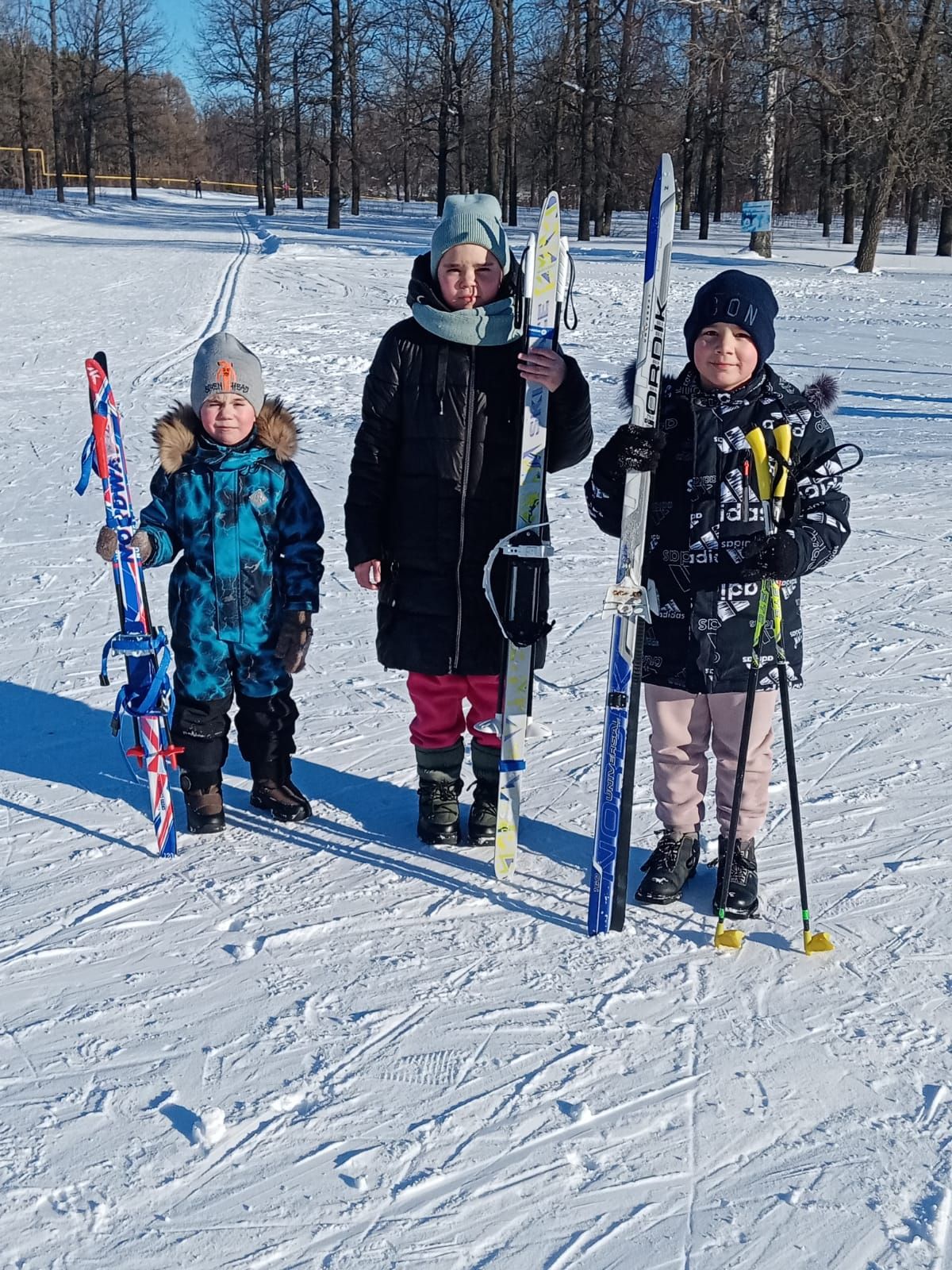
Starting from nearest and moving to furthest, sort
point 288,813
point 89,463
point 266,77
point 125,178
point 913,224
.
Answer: point 89,463 → point 288,813 → point 913,224 → point 266,77 → point 125,178

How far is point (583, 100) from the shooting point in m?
29.9

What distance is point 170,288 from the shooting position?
731 inches

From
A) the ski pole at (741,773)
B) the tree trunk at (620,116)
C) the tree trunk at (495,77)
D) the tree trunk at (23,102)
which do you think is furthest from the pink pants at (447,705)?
the tree trunk at (23,102)

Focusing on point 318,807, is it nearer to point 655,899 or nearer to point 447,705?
point 447,705

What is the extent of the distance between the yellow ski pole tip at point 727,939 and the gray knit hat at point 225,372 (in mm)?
2003

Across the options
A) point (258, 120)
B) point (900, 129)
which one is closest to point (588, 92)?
point (900, 129)

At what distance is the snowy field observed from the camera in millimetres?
2186

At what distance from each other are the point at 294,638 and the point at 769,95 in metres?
23.4

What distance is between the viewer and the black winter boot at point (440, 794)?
357 centimetres

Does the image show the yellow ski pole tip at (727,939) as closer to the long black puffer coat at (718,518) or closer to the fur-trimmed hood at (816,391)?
the long black puffer coat at (718,518)

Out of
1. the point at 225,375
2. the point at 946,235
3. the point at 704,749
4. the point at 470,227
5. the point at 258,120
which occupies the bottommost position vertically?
the point at 704,749

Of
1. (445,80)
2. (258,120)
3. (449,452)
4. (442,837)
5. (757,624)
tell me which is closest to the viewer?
(757,624)

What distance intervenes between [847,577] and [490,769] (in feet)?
11.2

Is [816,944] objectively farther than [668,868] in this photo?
No
